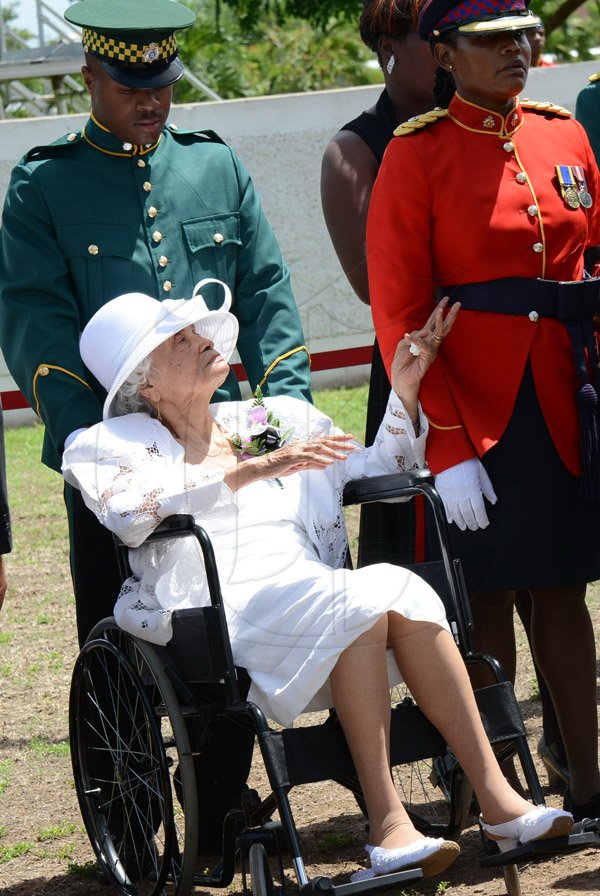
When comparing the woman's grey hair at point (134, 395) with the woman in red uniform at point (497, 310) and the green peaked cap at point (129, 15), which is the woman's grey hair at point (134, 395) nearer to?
the woman in red uniform at point (497, 310)

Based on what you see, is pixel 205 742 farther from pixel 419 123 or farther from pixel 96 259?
pixel 419 123

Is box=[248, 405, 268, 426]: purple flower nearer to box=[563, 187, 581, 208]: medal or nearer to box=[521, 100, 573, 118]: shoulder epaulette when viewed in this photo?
box=[563, 187, 581, 208]: medal

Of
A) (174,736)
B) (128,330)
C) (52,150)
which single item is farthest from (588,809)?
(52,150)

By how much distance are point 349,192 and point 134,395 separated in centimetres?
94

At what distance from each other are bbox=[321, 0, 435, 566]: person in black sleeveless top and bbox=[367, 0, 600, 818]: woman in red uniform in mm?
345

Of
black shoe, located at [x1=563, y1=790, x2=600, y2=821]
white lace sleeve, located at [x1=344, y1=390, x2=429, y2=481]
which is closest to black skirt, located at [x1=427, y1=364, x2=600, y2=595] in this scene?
white lace sleeve, located at [x1=344, y1=390, x2=429, y2=481]

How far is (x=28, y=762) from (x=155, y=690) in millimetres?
1225

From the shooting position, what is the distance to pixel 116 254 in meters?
3.64

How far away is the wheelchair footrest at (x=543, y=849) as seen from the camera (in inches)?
114

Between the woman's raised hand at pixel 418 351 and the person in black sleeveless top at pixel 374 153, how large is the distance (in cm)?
46

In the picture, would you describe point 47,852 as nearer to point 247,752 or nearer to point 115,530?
point 247,752

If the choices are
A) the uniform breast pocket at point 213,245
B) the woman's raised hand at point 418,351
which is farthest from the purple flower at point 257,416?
the uniform breast pocket at point 213,245

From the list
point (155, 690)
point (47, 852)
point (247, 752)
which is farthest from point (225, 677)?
point (47, 852)

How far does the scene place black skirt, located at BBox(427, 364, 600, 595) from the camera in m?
3.48
